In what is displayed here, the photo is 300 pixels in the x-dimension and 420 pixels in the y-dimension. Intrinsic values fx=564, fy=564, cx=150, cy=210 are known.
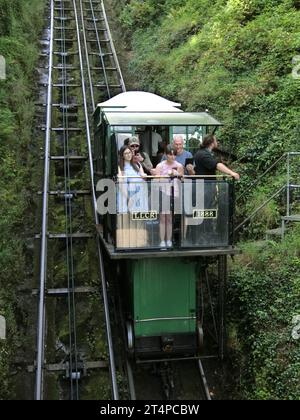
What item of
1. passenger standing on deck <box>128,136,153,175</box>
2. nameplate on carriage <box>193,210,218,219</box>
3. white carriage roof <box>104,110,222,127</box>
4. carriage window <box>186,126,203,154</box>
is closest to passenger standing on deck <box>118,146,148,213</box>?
passenger standing on deck <box>128,136,153,175</box>

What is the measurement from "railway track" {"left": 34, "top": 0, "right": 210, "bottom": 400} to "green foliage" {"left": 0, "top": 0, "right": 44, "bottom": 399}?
0.48 meters

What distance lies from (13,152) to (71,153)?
5.70ft

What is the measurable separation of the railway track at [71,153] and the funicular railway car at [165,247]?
3.45 feet

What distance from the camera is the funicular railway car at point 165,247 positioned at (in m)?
8.27

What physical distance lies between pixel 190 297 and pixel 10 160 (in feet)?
20.9

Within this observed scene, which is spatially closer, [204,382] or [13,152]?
[204,382]

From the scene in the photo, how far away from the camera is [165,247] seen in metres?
8.26

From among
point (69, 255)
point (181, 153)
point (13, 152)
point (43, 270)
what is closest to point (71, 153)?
point (13, 152)

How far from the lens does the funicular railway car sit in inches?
325

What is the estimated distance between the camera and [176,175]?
8258 mm

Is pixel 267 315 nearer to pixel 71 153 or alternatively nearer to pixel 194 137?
pixel 194 137

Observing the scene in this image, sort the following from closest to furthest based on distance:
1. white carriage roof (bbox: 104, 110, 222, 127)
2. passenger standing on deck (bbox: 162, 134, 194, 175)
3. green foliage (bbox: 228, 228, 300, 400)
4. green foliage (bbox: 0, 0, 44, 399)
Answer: green foliage (bbox: 228, 228, 300, 400)
passenger standing on deck (bbox: 162, 134, 194, 175)
white carriage roof (bbox: 104, 110, 222, 127)
green foliage (bbox: 0, 0, 44, 399)

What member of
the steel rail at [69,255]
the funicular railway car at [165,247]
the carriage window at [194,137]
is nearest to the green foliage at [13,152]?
the steel rail at [69,255]

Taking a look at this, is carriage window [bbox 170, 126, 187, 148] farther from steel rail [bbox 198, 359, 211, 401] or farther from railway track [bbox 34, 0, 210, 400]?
steel rail [bbox 198, 359, 211, 401]
